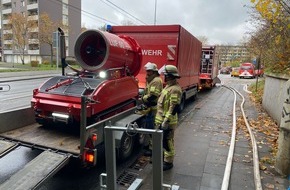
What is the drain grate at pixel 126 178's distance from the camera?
4145mm

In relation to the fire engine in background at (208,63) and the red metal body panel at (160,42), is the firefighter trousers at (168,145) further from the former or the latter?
the fire engine in background at (208,63)

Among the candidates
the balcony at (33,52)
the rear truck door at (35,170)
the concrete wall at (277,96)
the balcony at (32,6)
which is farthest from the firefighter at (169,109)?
the balcony at (32,6)

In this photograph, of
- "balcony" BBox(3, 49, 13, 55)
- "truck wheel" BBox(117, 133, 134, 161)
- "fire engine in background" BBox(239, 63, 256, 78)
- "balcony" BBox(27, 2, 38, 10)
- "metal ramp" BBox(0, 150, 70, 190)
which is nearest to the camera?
"metal ramp" BBox(0, 150, 70, 190)

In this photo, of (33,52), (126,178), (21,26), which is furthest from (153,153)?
(33,52)

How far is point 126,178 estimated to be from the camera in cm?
432

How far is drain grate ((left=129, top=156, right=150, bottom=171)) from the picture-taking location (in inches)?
189

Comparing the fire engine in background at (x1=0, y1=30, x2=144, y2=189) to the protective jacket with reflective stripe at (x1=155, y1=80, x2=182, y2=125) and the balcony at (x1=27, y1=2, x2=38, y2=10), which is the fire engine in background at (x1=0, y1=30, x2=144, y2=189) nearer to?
the protective jacket with reflective stripe at (x1=155, y1=80, x2=182, y2=125)

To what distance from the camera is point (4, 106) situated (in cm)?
972

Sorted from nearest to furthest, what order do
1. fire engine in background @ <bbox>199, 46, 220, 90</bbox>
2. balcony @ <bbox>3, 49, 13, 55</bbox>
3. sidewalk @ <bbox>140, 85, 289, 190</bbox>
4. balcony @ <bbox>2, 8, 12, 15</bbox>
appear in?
sidewalk @ <bbox>140, 85, 289, 190</bbox>
fire engine in background @ <bbox>199, 46, 220, 90</bbox>
balcony @ <bbox>3, 49, 13, 55</bbox>
balcony @ <bbox>2, 8, 12, 15</bbox>

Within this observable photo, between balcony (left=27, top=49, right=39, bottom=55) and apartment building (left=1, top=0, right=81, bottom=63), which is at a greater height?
apartment building (left=1, top=0, right=81, bottom=63)

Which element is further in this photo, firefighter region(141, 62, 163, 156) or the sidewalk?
firefighter region(141, 62, 163, 156)

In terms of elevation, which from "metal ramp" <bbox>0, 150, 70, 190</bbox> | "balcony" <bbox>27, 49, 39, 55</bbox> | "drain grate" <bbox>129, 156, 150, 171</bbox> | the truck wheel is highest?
"balcony" <bbox>27, 49, 39, 55</bbox>

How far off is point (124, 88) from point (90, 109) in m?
1.27

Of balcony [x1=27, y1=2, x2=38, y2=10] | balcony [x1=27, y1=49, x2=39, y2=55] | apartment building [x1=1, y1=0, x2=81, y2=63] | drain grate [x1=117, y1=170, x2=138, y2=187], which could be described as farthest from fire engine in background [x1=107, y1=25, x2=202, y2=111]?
balcony [x1=27, y1=2, x2=38, y2=10]
